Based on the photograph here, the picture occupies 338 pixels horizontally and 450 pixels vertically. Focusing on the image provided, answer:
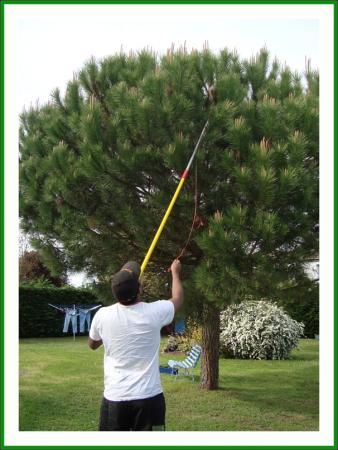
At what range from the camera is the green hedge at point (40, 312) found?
1834 cm

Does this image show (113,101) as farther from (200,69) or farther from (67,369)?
(67,369)

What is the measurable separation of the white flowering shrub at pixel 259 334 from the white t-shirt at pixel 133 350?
9.91 m

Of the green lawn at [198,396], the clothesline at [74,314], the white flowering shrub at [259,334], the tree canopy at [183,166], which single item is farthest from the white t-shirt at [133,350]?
the clothesline at [74,314]

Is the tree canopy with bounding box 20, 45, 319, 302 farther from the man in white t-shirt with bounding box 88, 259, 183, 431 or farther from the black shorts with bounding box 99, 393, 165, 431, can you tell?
the black shorts with bounding box 99, 393, 165, 431

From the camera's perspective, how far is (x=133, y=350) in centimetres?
356

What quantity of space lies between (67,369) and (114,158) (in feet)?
21.4

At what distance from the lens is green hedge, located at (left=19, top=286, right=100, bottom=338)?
1834 cm

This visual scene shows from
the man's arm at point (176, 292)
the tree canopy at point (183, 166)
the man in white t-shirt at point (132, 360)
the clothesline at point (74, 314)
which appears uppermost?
the tree canopy at point (183, 166)

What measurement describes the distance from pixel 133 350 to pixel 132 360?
7 centimetres

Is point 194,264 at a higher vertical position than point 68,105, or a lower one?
lower

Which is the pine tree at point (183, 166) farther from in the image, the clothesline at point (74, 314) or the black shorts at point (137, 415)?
the clothesline at point (74, 314)

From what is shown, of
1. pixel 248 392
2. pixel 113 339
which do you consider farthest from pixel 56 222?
pixel 248 392

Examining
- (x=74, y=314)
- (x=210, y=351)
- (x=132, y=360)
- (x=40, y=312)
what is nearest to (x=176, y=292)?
(x=132, y=360)

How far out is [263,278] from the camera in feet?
20.7
